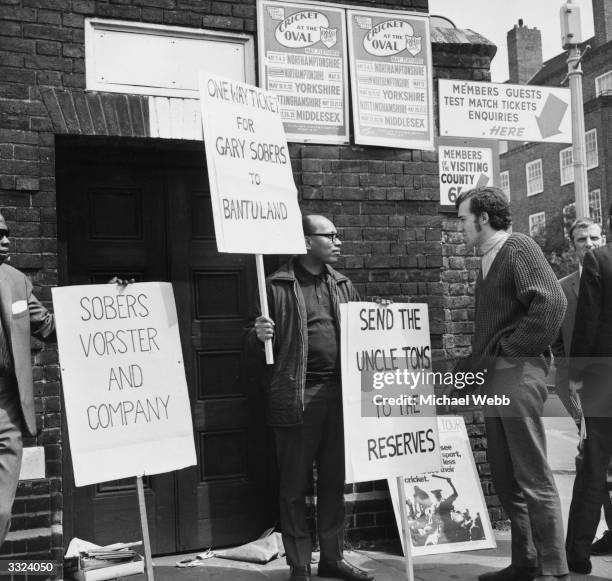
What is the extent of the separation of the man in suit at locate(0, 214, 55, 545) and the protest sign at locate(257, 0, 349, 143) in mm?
2187

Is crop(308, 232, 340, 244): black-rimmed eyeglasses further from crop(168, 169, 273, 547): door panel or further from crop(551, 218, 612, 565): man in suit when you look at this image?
crop(551, 218, 612, 565): man in suit

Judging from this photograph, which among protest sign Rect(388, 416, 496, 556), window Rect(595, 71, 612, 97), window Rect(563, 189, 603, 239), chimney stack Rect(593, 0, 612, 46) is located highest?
chimney stack Rect(593, 0, 612, 46)

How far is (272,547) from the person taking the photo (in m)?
4.97

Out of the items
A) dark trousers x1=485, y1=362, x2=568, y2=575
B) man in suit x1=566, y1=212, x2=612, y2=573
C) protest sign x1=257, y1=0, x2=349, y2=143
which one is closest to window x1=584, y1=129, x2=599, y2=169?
protest sign x1=257, y1=0, x2=349, y2=143

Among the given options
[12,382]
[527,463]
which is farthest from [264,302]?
[527,463]

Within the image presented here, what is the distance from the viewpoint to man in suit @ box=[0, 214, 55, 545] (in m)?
3.70

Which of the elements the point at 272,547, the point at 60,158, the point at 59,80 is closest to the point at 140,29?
the point at 59,80

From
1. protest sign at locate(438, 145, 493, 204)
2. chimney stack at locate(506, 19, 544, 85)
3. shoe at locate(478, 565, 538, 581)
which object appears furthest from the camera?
chimney stack at locate(506, 19, 544, 85)

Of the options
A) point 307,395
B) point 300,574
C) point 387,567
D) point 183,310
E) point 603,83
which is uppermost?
point 603,83

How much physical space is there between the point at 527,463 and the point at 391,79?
2882 millimetres

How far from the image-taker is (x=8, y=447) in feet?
12.2

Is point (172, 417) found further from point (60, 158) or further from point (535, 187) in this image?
point (535, 187)

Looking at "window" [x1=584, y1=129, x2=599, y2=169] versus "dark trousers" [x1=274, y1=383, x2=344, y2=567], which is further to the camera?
"window" [x1=584, y1=129, x2=599, y2=169]

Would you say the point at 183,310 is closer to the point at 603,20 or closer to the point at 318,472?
the point at 318,472
